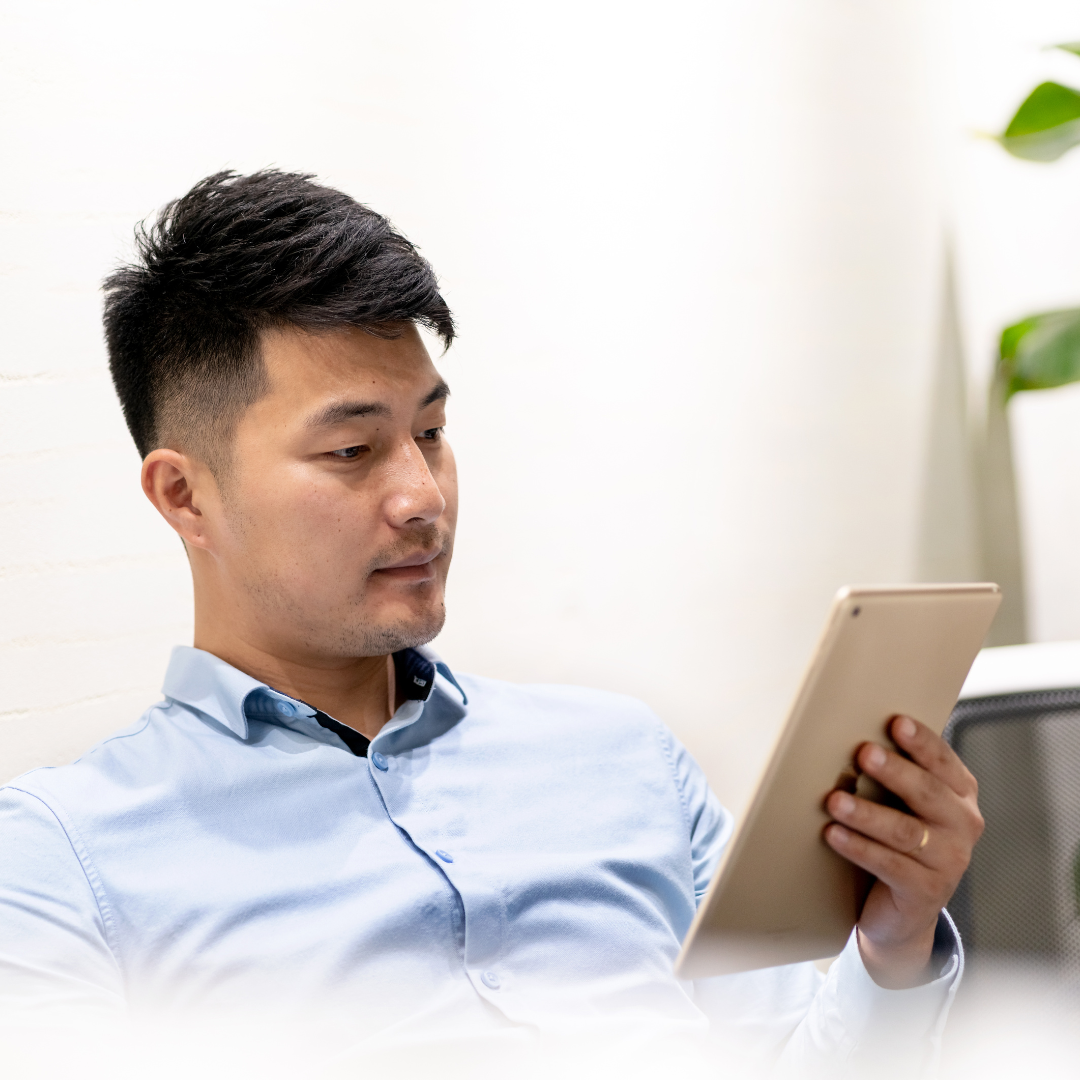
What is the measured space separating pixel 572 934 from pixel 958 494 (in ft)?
4.90

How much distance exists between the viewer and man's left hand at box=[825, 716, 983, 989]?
888mm

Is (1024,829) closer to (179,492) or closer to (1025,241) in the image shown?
(179,492)

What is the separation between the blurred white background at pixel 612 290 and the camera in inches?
47.9

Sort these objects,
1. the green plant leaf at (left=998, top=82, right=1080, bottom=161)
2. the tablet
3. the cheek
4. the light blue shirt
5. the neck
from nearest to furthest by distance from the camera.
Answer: the tablet → the light blue shirt → the cheek → the neck → the green plant leaf at (left=998, top=82, right=1080, bottom=161)

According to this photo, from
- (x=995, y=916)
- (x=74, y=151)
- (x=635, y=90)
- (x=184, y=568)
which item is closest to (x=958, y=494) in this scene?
(x=635, y=90)

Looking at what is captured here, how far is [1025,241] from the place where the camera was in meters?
2.24

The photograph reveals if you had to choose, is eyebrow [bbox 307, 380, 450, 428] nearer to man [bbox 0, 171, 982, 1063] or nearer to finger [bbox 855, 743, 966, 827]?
man [bbox 0, 171, 982, 1063]

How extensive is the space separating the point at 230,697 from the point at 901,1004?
0.67m

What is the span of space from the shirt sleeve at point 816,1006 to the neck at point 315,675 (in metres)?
0.36

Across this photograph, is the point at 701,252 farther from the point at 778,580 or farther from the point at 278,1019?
the point at 278,1019

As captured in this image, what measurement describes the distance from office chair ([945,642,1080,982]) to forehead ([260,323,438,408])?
2.43ft

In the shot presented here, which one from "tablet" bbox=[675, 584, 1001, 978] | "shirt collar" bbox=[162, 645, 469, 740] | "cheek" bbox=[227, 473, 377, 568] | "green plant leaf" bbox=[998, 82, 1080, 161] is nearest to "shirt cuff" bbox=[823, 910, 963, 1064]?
"tablet" bbox=[675, 584, 1001, 978]

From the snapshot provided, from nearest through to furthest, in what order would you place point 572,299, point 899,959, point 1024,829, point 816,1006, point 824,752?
point 824,752, point 899,959, point 816,1006, point 1024,829, point 572,299

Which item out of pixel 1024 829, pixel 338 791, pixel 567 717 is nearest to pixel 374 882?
pixel 338 791
